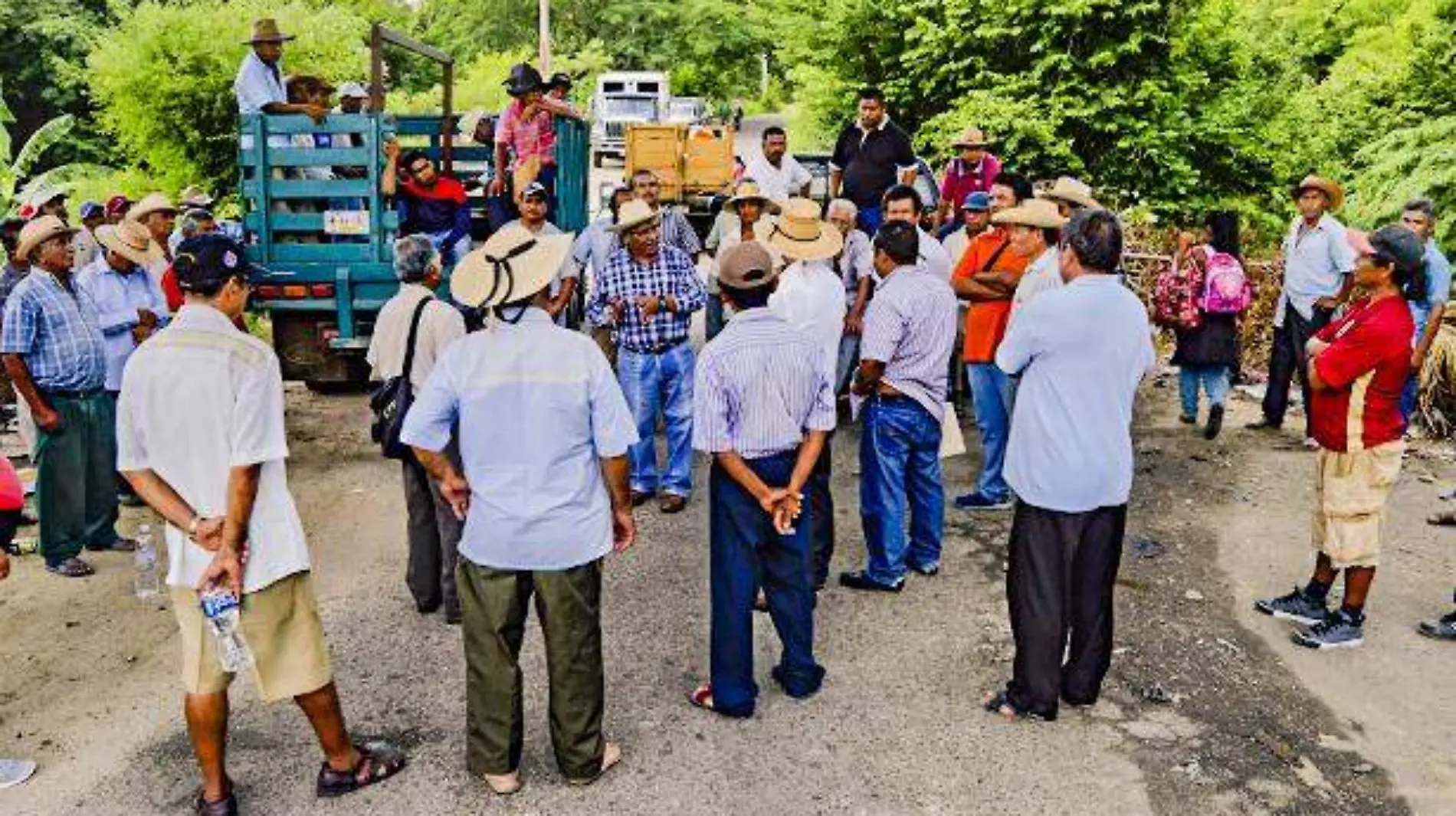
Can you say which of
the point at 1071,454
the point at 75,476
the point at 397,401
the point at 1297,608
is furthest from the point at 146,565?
the point at 1297,608

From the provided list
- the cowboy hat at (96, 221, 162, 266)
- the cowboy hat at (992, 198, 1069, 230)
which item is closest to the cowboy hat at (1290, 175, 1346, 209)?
the cowboy hat at (992, 198, 1069, 230)

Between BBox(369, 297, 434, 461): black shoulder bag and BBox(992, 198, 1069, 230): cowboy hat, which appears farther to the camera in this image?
BBox(992, 198, 1069, 230): cowboy hat

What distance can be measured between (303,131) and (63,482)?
3109mm

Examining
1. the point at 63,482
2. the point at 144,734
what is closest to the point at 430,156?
the point at 63,482

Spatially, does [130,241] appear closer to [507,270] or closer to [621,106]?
[507,270]

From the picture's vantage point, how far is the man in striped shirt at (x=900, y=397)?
5.37 metres

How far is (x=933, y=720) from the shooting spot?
4.52 metres

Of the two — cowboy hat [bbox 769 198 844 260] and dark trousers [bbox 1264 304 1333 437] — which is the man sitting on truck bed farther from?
dark trousers [bbox 1264 304 1333 437]

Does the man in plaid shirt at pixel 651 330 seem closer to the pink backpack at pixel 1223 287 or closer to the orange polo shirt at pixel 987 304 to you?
the orange polo shirt at pixel 987 304

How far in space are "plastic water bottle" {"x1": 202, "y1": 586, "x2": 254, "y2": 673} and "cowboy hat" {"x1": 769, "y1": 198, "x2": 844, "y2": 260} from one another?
122 inches

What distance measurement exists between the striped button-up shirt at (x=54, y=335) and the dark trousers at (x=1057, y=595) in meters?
4.83

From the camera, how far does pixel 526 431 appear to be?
3.71 meters

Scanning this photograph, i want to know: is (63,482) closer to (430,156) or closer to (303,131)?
(303,131)

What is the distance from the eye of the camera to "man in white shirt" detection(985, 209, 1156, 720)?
13.9 feet
